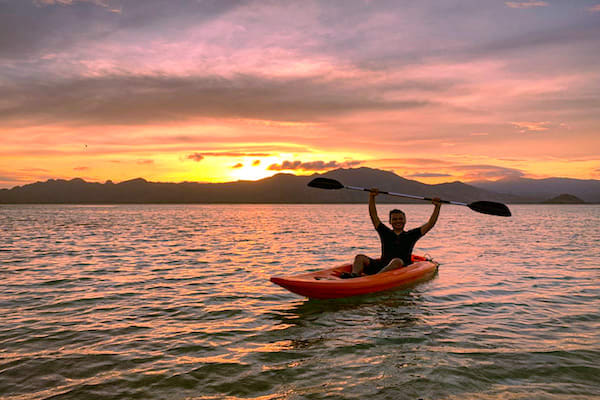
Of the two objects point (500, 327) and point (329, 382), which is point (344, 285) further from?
point (329, 382)

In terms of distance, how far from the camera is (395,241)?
33.7 ft

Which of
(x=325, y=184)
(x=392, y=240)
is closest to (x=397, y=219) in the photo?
(x=392, y=240)

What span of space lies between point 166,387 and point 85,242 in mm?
19570

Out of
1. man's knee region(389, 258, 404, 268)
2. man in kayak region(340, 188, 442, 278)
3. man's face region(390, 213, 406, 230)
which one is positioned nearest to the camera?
man's face region(390, 213, 406, 230)

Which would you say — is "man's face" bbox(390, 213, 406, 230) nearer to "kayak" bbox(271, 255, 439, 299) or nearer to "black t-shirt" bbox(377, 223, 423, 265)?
"black t-shirt" bbox(377, 223, 423, 265)

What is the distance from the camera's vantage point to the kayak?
328 inches

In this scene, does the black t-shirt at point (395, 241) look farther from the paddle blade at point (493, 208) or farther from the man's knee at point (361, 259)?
the paddle blade at point (493, 208)

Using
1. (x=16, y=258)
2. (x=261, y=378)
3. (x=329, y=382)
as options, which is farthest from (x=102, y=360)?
(x=16, y=258)

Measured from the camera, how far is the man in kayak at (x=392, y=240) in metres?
9.95

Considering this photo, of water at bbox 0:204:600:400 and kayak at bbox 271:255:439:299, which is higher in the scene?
kayak at bbox 271:255:439:299

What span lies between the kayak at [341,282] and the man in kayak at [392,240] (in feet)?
1.04

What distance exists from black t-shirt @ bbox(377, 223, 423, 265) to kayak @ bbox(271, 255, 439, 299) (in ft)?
1.27

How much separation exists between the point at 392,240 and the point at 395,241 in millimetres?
85

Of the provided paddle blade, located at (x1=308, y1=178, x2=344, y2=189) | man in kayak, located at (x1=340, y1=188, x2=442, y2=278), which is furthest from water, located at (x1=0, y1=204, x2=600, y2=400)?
paddle blade, located at (x1=308, y1=178, x2=344, y2=189)
